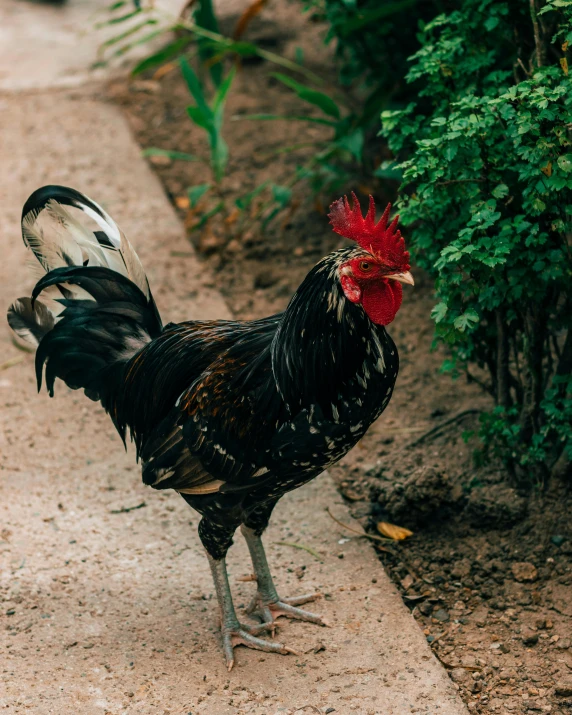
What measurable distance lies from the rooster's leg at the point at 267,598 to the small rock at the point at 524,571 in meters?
0.97

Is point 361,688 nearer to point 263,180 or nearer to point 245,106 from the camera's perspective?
point 263,180

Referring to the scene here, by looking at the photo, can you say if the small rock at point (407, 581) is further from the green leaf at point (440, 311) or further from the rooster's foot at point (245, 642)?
the green leaf at point (440, 311)

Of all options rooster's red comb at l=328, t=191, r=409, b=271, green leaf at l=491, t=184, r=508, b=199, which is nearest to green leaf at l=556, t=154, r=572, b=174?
green leaf at l=491, t=184, r=508, b=199

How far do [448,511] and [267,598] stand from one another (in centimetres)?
108

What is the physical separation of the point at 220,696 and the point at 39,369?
6.00 feet

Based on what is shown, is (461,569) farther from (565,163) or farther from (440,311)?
(565,163)

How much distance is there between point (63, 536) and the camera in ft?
15.4

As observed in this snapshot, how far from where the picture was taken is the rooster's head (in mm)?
3342

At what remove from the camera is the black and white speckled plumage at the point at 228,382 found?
3516 mm

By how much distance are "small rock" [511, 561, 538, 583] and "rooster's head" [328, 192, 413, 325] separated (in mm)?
1626

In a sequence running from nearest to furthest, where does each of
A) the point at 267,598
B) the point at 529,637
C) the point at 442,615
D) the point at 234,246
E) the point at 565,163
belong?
the point at 565,163 < the point at 529,637 < the point at 442,615 < the point at 267,598 < the point at 234,246

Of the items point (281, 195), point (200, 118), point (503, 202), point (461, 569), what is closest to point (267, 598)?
point (461, 569)

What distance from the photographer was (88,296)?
4.35 m

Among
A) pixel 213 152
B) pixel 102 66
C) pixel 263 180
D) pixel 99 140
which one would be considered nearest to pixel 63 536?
pixel 213 152
